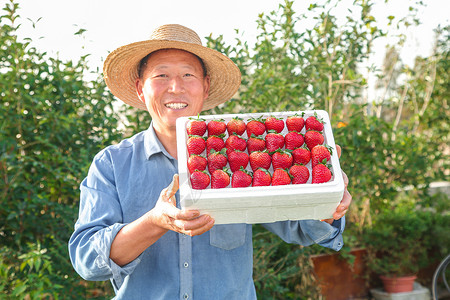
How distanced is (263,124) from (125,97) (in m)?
0.87

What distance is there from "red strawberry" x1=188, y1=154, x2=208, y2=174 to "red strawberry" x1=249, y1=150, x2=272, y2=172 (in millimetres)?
148

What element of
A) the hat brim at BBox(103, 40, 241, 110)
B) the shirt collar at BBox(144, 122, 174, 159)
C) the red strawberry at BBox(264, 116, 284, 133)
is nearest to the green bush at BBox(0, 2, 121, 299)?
the hat brim at BBox(103, 40, 241, 110)

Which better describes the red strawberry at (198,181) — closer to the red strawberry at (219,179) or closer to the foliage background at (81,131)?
the red strawberry at (219,179)

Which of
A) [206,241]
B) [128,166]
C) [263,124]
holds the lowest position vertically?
[206,241]

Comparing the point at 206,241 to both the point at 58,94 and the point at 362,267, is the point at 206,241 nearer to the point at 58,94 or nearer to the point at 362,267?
the point at 58,94

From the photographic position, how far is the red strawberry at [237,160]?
4.17 feet

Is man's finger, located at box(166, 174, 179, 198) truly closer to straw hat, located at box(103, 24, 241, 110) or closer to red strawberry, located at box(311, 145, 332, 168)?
red strawberry, located at box(311, 145, 332, 168)

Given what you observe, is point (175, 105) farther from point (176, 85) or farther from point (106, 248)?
point (106, 248)

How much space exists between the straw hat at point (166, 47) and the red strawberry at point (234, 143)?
1.48 ft

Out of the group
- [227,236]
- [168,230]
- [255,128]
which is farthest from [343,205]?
[168,230]

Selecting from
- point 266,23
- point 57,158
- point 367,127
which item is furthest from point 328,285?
point 57,158

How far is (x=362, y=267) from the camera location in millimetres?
4484

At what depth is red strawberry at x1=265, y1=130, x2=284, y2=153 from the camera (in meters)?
1.34

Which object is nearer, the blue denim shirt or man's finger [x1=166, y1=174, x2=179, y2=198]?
man's finger [x1=166, y1=174, x2=179, y2=198]
